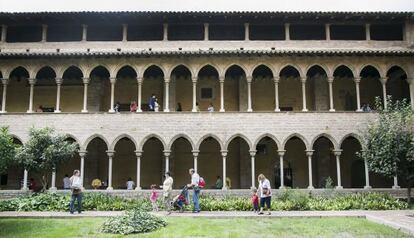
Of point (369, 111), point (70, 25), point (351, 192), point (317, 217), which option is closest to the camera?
point (317, 217)

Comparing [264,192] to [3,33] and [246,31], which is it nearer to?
[246,31]

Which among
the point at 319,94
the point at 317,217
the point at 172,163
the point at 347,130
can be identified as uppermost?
the point at 319,94

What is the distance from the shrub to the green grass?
0.33 metres

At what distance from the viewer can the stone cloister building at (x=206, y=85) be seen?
24.9m

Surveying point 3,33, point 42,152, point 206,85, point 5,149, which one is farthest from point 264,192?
point 3,33

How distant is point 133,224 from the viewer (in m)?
12.9

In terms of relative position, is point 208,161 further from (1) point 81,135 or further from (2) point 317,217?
(2) point 317,217

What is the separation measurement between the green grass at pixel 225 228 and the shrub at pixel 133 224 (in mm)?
333

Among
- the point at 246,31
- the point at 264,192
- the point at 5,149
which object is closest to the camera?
the point at 5,149

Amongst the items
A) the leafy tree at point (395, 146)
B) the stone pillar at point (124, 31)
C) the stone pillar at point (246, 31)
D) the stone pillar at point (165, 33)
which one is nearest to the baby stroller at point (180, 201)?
the leafy tree at point (395, 146)

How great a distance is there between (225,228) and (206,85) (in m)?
16.7

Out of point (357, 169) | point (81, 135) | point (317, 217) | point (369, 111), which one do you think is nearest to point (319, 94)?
point (369, 111)

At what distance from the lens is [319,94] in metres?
27.9

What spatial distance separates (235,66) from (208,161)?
22.0 feet
